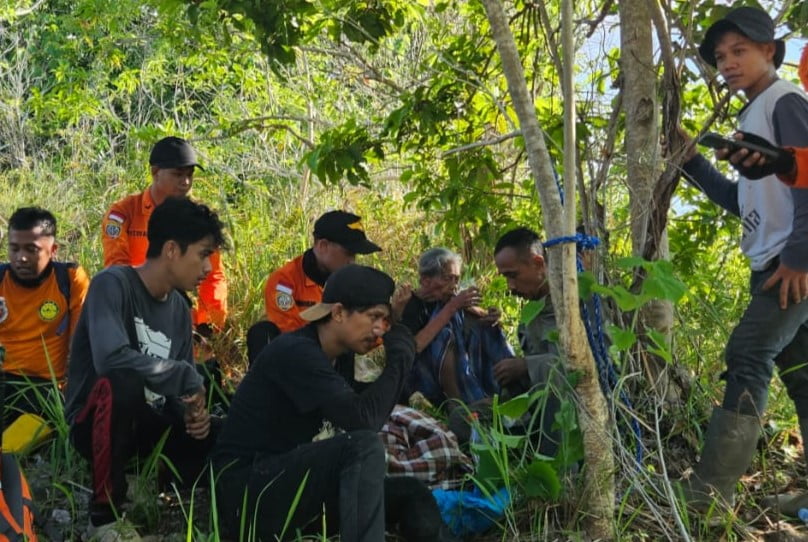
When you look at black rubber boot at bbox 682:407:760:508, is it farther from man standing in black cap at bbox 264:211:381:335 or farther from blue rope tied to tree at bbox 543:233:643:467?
man standing in black cap at bbox 264:211:381:335

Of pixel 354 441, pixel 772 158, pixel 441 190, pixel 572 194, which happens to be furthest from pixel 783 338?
pixel 441 190

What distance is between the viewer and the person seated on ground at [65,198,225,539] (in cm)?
321

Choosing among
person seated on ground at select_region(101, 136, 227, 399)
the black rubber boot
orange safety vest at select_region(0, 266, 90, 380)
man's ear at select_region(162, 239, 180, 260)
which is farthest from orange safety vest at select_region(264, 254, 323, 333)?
the black rubber boot

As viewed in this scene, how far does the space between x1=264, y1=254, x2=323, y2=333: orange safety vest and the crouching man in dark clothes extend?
139cm

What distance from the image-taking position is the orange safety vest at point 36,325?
4.30 meters

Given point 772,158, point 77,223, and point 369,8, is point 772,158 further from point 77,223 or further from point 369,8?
point 77,223

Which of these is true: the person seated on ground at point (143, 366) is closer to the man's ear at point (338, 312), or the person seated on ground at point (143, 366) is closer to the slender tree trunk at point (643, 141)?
the man's ear at point (338, 312)

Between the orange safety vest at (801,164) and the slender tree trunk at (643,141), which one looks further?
the slender tree trunk at (643,141)

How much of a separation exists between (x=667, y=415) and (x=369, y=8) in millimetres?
2445

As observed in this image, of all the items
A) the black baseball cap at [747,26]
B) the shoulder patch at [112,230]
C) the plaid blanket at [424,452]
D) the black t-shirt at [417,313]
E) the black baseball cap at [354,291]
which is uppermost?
the black baseball cap at [747,26]

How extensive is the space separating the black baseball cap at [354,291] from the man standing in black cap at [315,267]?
133cm

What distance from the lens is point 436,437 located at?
382cm

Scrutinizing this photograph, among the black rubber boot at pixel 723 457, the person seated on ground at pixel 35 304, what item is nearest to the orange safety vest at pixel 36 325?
the person seated on ground at pixel 35 304

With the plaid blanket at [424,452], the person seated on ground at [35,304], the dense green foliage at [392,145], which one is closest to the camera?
the plaid blanket at [424,452]
